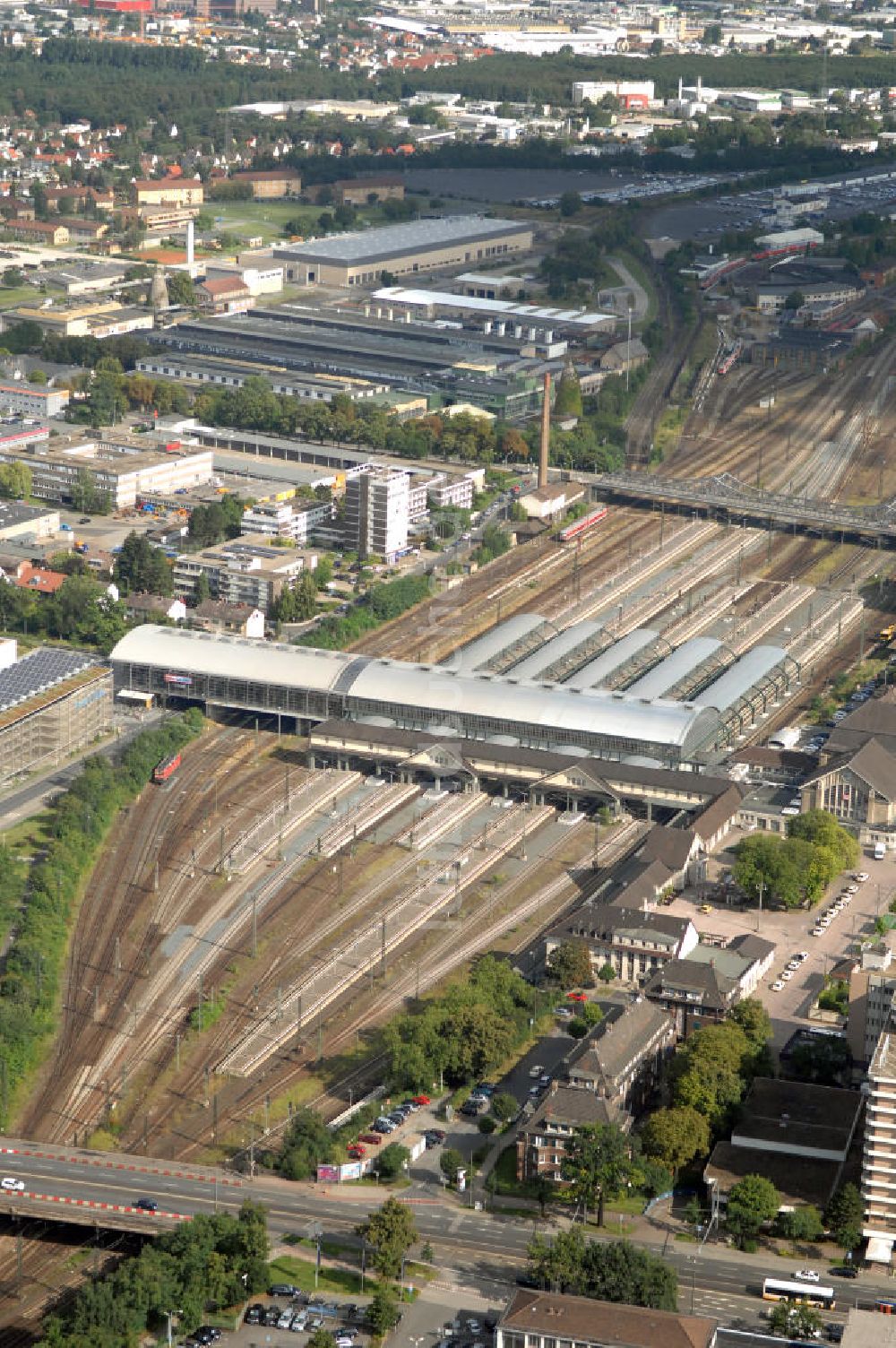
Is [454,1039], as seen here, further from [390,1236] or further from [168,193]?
[168,193]

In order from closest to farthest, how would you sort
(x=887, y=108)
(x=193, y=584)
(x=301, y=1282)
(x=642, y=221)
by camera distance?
(x=301, y=1282)
(x=193, y=584)
(x=642, y=221)
(x=887, y=108)

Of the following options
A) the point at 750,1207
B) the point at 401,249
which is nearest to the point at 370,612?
the point at 750,1207

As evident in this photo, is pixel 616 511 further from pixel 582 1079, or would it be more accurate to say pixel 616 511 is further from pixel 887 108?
pixel 887 108

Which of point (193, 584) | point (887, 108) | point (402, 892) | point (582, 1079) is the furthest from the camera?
point (887, 108)

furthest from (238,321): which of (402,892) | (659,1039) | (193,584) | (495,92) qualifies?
(495,92)

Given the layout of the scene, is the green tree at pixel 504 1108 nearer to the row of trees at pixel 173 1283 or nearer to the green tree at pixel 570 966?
the green tree at pixel 570 966

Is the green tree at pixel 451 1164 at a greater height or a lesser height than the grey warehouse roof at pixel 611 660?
lesser

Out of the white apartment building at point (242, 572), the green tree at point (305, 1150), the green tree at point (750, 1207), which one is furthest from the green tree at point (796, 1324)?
the white apartment building at point (242, 572)
